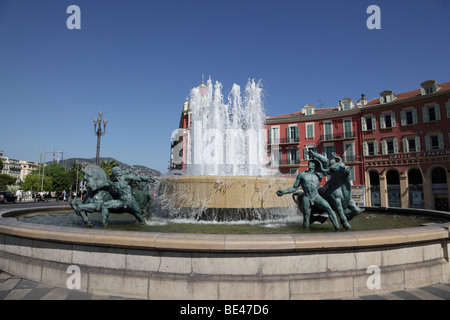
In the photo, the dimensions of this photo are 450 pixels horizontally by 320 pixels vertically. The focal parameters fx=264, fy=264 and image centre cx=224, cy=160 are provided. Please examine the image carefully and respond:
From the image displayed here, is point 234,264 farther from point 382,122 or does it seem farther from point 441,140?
point 382,122

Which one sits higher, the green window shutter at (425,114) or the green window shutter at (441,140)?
the green window shutter at (425,114)

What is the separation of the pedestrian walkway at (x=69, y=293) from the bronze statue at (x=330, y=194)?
5.99 feet

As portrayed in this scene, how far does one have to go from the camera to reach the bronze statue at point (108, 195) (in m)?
5.90

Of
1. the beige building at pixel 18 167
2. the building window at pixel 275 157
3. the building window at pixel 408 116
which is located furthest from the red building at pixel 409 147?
the beige building at pixel 18 167

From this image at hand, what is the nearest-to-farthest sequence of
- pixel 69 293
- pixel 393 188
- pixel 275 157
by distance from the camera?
pixel 69 293 < pixel 393 188 < pixel 275 157

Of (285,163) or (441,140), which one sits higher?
(441,140)

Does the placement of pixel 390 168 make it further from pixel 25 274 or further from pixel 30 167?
pixel 30 167

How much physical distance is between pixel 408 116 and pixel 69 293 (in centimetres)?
3367

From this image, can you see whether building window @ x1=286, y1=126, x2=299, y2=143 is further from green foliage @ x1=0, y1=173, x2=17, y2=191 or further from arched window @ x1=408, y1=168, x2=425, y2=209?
green foliage @ x1=0, y1=173, x2=17, y2=191

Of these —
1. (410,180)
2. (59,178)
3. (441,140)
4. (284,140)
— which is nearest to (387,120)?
(441,140)

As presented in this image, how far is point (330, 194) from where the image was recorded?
577 centimetres

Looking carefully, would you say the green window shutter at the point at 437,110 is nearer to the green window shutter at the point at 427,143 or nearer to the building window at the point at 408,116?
the building window at the point at 408,116
